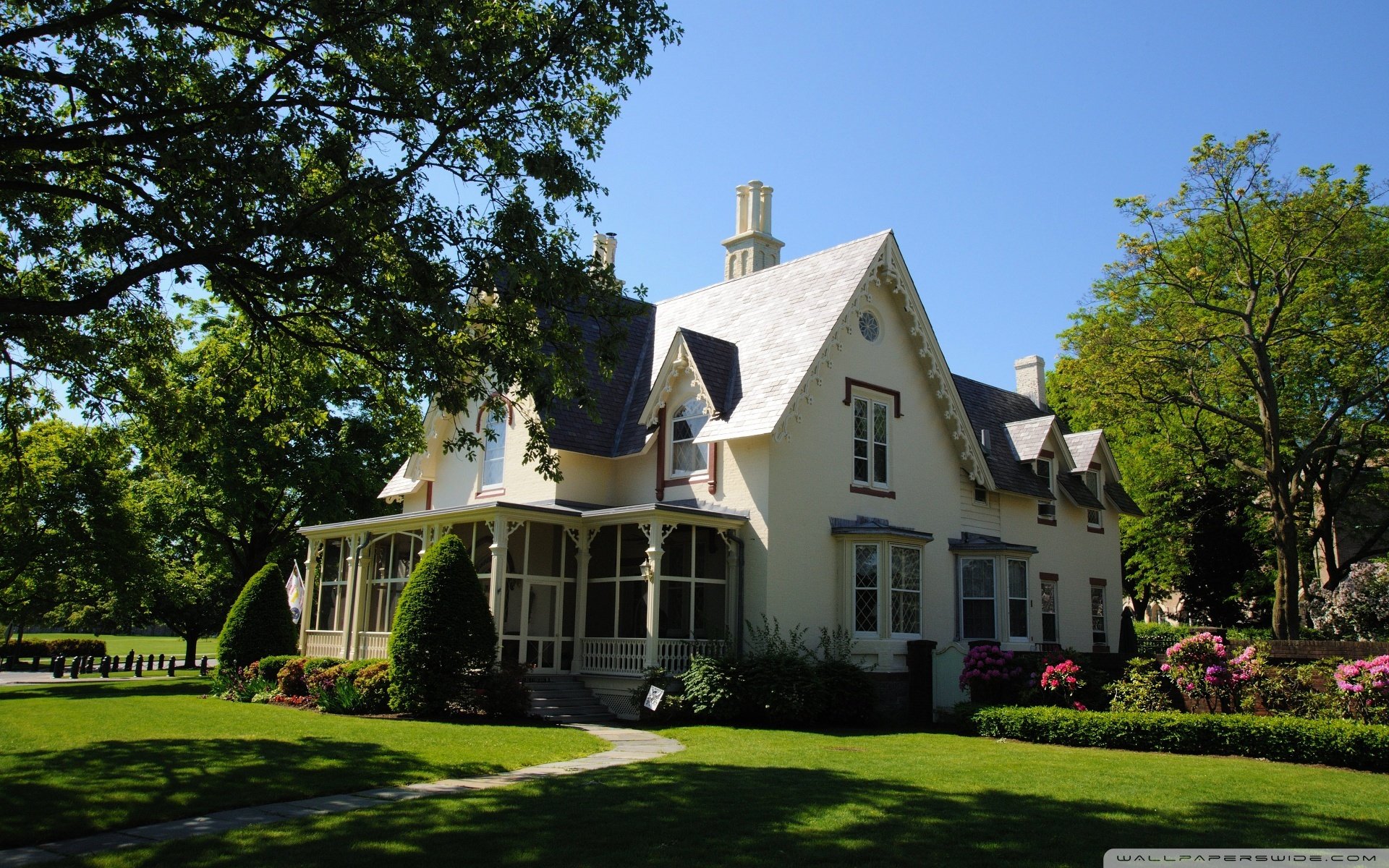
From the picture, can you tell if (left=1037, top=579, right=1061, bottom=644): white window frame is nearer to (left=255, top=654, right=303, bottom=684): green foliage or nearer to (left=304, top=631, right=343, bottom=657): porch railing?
(left=304, top=631, right=343, bottom=657): porch railing

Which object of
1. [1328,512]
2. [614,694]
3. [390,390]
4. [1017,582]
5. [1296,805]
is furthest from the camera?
[1328,512]

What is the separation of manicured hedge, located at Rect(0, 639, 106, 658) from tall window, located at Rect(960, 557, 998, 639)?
41887 millimetres

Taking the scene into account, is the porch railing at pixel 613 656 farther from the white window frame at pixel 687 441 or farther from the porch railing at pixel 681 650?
the white window frame at pixel 687 441

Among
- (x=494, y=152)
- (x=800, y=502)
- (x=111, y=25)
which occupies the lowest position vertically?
(x=800, y=502)

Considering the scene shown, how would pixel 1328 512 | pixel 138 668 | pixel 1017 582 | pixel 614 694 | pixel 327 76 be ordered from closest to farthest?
pixel 327 76 → pixel 614 694 → pixel 1017 582 → pixel 1328 512 → pixel 138 668

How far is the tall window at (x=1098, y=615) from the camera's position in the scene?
32.6 m

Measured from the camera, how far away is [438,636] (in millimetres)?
18703

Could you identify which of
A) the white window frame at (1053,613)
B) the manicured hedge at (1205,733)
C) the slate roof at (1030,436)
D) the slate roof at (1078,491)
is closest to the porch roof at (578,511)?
the manicured hedge at (1205,733)

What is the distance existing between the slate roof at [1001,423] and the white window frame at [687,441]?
25.4 feet

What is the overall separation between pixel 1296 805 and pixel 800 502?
508 inches

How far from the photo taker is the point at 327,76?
12.4 metres

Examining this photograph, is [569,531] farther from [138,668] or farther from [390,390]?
[138,668]

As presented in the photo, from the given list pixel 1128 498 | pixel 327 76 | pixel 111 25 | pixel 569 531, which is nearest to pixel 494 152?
pixel 327 76

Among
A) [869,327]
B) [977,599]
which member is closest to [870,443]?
[869,327]
